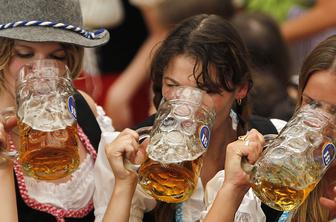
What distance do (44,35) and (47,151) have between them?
1.13 feet

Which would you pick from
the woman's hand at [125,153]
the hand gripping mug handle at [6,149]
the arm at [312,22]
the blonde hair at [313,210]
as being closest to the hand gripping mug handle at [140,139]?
the woman's hand at [125,153]

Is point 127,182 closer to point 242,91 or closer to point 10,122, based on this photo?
point 10,122

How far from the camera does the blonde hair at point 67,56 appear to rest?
233 cm

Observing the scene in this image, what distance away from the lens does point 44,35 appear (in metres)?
2.31

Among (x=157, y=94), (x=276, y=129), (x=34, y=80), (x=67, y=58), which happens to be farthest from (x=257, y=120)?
(x=34, y=80)

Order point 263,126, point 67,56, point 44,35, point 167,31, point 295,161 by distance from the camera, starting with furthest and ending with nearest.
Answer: point 167,31 < point 263,126 < point 67,56 < point 44,35 < point 295,161

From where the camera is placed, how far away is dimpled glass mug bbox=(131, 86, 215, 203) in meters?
2.02

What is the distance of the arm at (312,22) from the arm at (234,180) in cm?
177

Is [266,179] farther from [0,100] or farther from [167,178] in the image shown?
[0,100]

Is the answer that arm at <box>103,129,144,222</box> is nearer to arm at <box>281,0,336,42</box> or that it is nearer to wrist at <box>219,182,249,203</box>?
wrist at <box>219,182,249,203</box>

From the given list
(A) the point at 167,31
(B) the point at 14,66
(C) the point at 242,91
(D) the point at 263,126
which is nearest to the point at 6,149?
(B) the point at 14,66

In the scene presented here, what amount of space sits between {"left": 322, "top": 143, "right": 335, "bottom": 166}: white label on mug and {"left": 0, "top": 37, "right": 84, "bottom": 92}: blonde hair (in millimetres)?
700

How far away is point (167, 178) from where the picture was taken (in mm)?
2035

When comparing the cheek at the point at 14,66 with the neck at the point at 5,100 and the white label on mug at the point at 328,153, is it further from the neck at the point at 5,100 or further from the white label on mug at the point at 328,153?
the white label on mug at the point at 328,153
